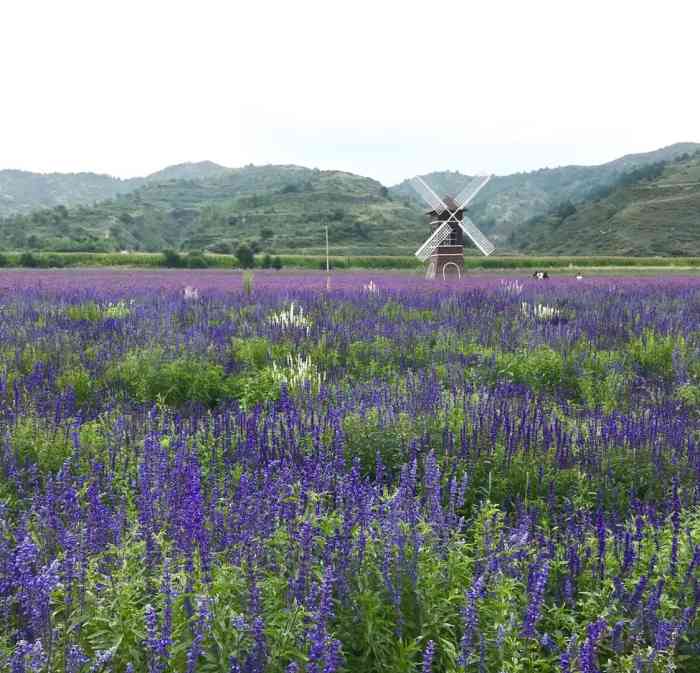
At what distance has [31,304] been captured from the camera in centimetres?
1260

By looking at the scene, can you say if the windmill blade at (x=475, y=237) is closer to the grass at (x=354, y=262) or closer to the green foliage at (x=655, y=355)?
the grass at (x=354, y=262)

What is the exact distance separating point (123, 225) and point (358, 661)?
138020 millimetres

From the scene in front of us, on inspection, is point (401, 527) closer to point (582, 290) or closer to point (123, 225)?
point (582, 290)

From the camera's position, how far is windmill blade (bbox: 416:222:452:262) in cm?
3756

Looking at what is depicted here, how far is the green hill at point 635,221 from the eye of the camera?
328 ft

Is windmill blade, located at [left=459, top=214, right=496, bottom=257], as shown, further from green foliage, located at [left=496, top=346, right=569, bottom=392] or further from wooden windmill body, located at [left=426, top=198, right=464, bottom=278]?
green foliage, located at [left=496, top=346, right=569, bottom=392]

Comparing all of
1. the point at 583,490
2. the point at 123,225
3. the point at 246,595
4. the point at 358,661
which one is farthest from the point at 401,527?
the point at 123,225

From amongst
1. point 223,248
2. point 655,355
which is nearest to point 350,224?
point 223,248

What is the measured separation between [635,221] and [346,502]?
4893 inches

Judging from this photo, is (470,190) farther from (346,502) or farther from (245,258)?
(346,502)

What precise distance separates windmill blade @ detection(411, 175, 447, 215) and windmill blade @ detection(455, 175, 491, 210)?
1.33m


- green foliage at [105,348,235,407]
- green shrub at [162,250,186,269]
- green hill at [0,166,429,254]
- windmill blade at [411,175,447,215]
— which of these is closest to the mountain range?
green hill at [0,166,429,254]

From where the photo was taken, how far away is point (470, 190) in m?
41.3

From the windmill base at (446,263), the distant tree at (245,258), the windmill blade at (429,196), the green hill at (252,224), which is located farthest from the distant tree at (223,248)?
the windmill base at (446,263)
